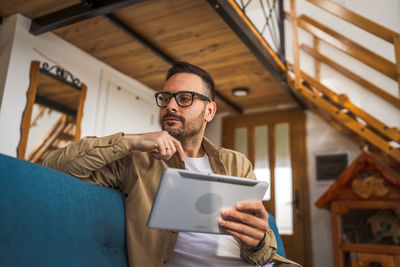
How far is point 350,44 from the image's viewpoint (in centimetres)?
357

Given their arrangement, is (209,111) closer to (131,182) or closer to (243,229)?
(131,182)

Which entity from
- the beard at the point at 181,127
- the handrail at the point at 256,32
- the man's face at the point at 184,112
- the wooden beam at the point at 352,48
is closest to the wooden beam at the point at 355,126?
the handrail at the point at 256,32

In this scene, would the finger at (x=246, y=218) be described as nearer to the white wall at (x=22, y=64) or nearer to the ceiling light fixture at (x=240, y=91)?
the white wall at (x=22, y=64)

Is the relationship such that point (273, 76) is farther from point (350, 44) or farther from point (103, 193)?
point (103, 193)

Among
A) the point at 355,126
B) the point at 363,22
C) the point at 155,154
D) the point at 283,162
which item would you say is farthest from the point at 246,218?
the point at 283,162

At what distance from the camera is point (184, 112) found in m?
1.57

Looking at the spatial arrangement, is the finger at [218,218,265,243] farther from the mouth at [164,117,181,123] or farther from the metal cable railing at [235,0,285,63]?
the metal cable railing at [235,0,285,63]

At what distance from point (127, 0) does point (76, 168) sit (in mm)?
1672

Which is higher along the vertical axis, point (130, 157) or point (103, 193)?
point (130, 157)

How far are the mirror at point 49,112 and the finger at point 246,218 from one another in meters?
2.30

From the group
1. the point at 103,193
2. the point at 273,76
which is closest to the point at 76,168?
the point at 103,193

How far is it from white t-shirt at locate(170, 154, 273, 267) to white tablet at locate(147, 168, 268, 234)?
0.86ft

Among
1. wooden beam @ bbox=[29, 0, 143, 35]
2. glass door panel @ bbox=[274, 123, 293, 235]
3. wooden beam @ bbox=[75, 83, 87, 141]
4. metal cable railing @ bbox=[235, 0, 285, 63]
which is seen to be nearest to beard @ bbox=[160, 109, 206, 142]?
wooden beam @ bbox=[29, 0, 143, 35]

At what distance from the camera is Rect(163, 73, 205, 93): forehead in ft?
5.28
